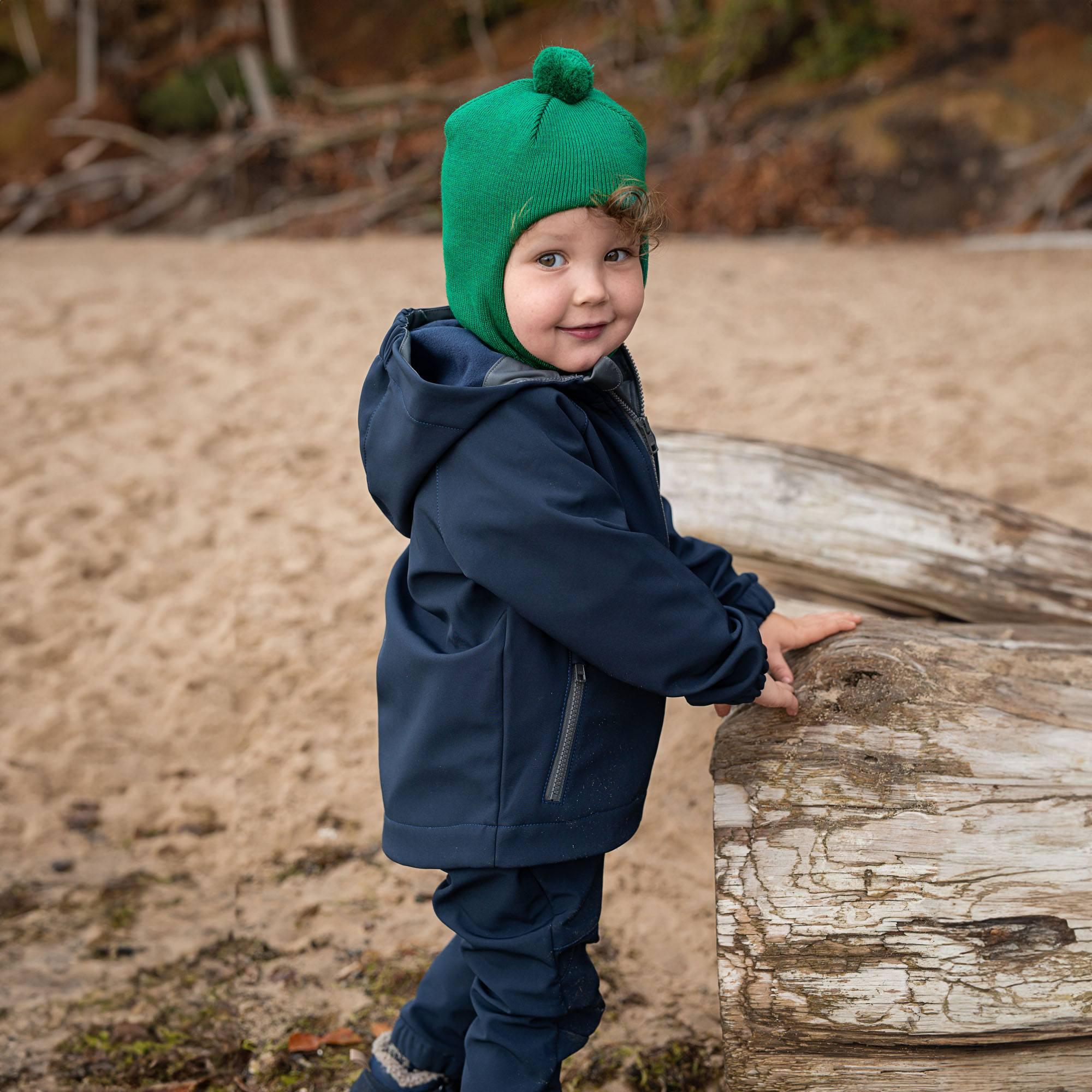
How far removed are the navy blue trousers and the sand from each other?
0.63 meters

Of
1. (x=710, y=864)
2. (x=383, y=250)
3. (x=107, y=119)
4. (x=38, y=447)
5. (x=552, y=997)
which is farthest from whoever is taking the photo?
(x=107, y=119)

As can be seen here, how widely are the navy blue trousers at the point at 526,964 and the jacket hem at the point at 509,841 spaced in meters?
0.04

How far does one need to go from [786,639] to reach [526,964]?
742mm

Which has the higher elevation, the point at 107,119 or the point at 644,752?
the point at 107,119

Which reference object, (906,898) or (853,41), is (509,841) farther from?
(853,41)

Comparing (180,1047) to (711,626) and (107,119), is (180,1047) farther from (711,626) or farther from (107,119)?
(107,119)

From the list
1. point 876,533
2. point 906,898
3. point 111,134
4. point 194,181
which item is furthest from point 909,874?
point 111,134

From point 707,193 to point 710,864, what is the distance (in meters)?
8.34

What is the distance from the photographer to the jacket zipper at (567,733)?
1.65 meters

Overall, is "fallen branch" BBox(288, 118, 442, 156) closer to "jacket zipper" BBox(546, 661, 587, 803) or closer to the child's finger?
the child's finger

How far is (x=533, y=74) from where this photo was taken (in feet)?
5.13

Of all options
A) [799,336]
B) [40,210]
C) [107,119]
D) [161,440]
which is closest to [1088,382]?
[799,336]

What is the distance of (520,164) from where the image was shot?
154cm

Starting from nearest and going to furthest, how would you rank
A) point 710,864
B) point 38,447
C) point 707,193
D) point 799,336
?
point 710,864 < point 38,447 < point 799,336 < point 707,193
